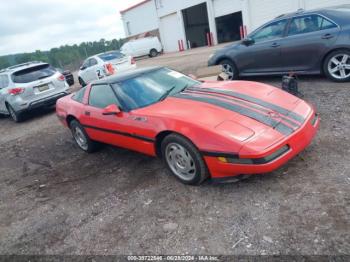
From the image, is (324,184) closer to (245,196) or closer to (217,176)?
(245,196)

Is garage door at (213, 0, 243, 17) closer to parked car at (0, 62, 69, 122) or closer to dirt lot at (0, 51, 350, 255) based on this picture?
parked car at (0, 62, 69, 122)

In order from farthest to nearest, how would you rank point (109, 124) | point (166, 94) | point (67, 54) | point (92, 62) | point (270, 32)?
point (67, 54) → point (92, 62) → point (270, 32) → point (109, 124) → point (166, 94)

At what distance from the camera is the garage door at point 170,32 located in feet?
89.9

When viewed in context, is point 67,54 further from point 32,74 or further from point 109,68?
point 32,74

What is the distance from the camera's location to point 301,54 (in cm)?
668

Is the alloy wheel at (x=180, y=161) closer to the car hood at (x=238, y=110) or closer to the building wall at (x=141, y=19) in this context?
the car hood at (x=238, y=110)

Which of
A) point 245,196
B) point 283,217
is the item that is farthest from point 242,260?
point 245,196

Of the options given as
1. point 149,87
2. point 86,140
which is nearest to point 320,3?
point 149,87

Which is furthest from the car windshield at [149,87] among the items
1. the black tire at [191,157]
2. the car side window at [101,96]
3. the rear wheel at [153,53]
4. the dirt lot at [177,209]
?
the rear wheel at [153,53]

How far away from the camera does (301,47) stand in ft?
21.7

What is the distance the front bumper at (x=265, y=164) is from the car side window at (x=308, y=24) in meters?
3.86

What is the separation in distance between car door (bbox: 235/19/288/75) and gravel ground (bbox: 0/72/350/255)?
2.42 m

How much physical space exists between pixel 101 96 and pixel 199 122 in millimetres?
2084

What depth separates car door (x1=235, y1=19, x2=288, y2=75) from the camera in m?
7.07
